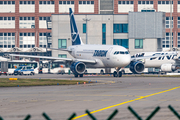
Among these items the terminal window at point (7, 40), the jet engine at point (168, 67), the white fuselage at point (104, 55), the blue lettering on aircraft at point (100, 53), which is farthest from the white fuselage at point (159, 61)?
the terminal window at point (7, 40)

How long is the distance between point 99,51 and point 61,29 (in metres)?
36.4

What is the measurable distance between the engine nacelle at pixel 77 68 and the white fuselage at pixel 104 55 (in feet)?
9.82

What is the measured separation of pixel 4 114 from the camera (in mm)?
15641

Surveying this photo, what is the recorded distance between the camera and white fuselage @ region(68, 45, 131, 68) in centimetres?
5231

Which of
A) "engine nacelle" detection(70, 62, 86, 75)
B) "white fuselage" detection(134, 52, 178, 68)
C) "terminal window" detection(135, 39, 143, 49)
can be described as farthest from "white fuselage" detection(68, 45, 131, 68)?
"terminal window" detection(135, 39, 143, 49)

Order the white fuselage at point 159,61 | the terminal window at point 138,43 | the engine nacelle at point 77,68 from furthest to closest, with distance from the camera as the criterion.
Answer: the terminal window at point 138,43 → the white fuselage at point 159,61 → the engine nacelle at point 77,68

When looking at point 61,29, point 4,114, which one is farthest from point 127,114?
point 61,29

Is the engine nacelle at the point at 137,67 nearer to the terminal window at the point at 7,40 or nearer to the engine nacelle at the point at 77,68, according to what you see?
the engine nacelle at the point at 77,68

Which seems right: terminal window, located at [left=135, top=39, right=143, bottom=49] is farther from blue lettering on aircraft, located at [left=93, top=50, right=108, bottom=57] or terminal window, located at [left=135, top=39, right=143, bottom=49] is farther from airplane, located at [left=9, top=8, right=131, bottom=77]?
blue lettering on aircraft, located at [left=93, top=50, right=108, bottom=57]

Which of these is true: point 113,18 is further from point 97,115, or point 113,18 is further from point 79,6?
point 97,115

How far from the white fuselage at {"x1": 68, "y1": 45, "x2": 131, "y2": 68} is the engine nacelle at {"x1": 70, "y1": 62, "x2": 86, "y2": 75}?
2.99 m

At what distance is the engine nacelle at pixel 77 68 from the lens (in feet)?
174

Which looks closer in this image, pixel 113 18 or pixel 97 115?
pixel 97 115

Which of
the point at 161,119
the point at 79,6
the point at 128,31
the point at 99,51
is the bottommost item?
the point at 161,119
